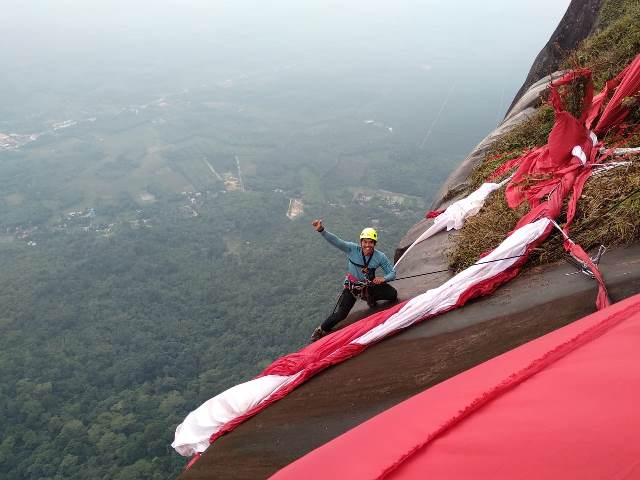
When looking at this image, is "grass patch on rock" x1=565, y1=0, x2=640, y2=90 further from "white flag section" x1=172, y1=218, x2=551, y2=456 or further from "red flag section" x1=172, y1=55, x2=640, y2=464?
"white flag section" x1=172, y1=218, x2=551, y2=456

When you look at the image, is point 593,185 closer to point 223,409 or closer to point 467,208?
point 467,208

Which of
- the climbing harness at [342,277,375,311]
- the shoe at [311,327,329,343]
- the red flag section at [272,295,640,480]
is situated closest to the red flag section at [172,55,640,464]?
the climbing harness at [342,277,375,311]

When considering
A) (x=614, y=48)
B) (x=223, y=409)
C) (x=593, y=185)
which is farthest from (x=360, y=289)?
(x=614, y=48)

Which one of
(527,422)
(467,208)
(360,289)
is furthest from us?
(467,208)

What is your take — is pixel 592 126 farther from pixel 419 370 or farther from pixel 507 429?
pixel 507 429

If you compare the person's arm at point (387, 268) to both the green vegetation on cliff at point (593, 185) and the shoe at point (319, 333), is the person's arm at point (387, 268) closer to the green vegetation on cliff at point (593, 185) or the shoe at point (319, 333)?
the green vegetation on cliff at point (593, 185)
